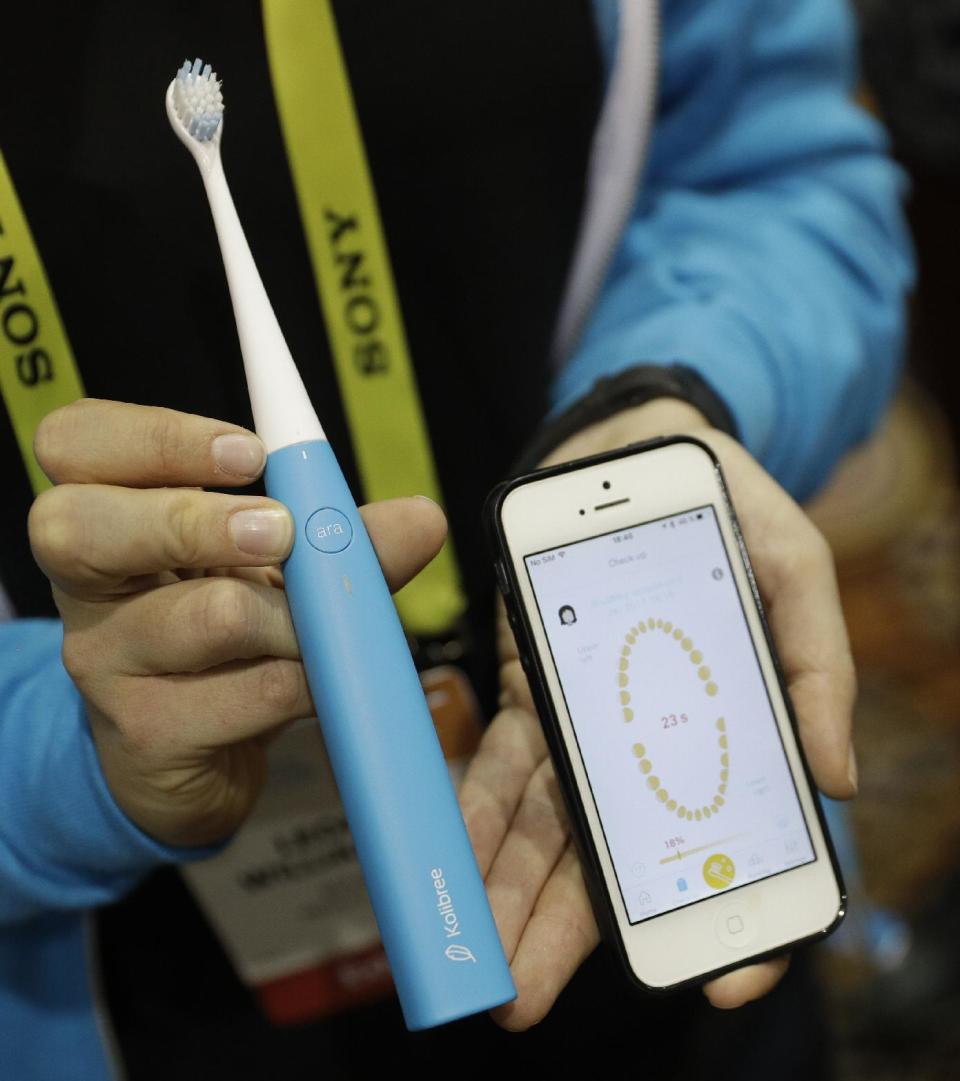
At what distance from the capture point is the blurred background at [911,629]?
34.4 inches

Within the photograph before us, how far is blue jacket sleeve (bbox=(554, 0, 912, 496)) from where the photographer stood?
1.42 feet

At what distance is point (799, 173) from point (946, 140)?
0.57 m

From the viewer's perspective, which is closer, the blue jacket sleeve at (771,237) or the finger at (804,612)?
the finger at (804,612)

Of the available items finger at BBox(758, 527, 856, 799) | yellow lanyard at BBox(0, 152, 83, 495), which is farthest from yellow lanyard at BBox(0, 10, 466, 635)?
finger at BBox(758, 527, 856, 799)

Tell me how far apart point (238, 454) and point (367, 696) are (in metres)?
Result: 0.06

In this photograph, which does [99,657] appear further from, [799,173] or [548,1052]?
[799,173]

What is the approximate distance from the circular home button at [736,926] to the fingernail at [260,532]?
0.56 feet

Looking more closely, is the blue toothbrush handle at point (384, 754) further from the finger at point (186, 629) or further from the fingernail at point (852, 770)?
the fingernail at point (852, 770)

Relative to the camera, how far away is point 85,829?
311 mm

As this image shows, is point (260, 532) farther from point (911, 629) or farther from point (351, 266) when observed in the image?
point (911, 629)

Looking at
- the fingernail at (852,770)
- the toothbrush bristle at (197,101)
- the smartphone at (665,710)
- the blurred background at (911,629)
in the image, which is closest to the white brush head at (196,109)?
the toothbrush bristle at (197,101)

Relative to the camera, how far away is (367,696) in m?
0.26

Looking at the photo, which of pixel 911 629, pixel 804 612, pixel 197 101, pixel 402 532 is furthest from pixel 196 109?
pixel 911 629

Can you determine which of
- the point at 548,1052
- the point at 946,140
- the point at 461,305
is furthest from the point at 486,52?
the point at 946,140
